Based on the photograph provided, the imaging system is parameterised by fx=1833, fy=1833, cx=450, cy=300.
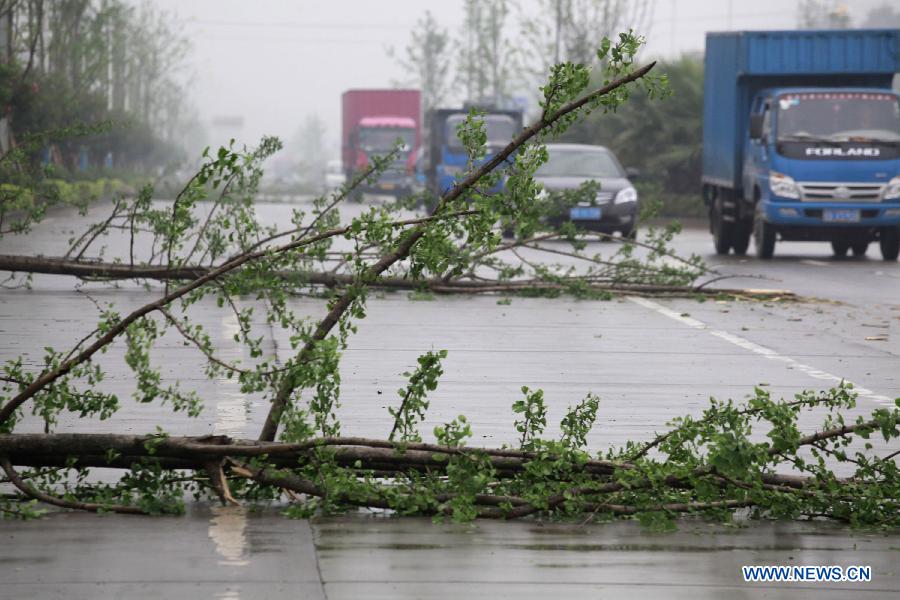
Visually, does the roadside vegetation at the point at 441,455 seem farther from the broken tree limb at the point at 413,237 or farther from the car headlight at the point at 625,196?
the car headlight at the point at 625,196

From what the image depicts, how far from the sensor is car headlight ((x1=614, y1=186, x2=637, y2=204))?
31.0m

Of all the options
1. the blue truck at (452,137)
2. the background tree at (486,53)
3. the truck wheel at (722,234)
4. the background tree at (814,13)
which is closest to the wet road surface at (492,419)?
the truck wheel at (722,234)

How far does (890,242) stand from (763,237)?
7.30 feet

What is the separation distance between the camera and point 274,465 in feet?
22.8

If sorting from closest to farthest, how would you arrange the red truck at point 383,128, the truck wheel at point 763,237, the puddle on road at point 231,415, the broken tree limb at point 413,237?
the broken tree limb at point 413,237, the puddle on road at point 231,415, the truck wheel at point 763,237, the red truck at point 383,128

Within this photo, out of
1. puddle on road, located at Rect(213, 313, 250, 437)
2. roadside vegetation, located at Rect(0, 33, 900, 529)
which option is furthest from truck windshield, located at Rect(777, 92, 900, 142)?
roadside vegetation, located at Rect(0, 33, 900, 529)

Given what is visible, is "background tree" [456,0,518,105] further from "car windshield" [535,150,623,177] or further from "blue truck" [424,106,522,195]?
"car windshield" [535,150,623,177]

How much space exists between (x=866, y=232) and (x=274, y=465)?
70.9 ft

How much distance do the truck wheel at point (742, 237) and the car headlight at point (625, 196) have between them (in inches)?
115

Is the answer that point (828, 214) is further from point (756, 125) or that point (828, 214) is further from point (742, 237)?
point (742, 237)

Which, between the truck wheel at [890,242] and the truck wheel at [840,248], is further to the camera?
the truck wheel at [840,248]

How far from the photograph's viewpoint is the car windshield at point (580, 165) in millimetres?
32719

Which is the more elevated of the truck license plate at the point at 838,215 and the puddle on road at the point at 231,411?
the truck license plate at the point at 838,215

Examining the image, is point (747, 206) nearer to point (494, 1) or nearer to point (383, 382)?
point (383, 382)
